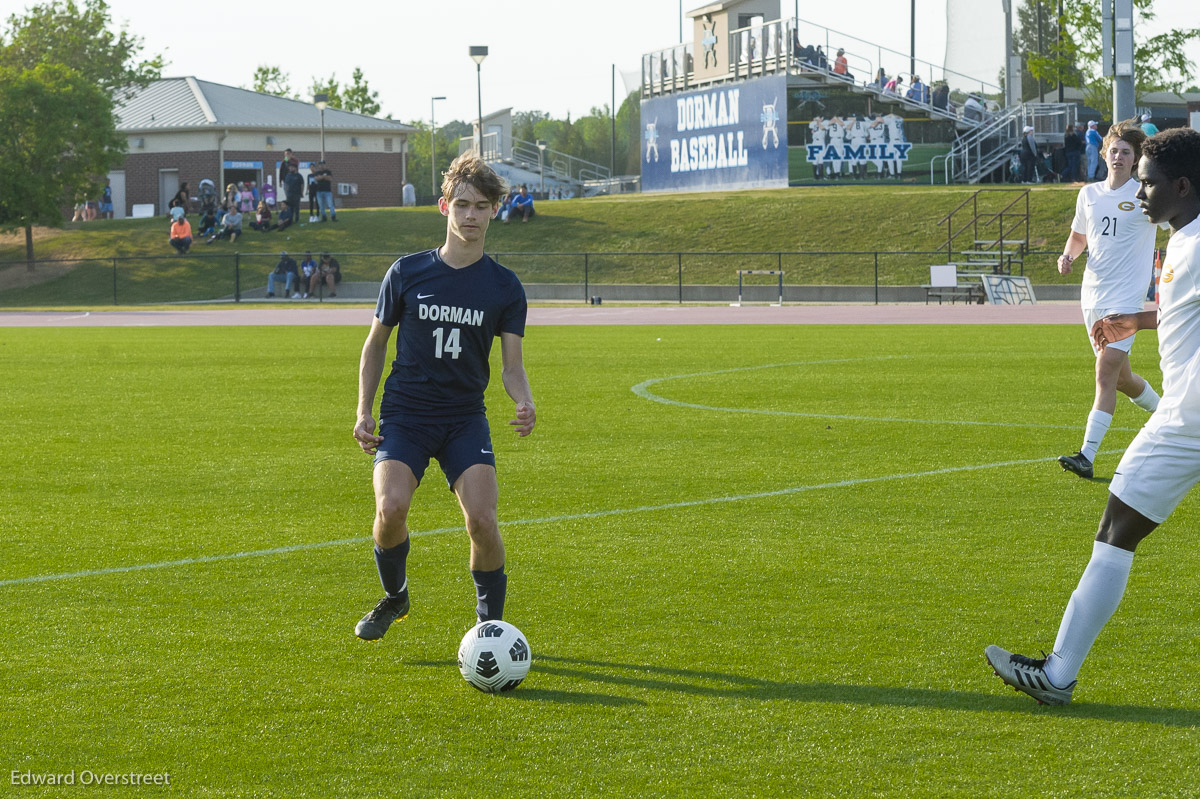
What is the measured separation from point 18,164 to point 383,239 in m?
12.4

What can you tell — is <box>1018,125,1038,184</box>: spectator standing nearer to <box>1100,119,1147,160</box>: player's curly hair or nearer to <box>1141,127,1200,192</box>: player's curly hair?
<box>1100,119,1147,160</box>: player's curly hair

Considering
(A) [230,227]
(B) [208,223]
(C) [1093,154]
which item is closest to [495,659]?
(C) [1093,154]

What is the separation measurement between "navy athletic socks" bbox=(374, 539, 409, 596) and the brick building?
65310 mm

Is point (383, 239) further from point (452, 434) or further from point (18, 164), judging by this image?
point (452, 434)

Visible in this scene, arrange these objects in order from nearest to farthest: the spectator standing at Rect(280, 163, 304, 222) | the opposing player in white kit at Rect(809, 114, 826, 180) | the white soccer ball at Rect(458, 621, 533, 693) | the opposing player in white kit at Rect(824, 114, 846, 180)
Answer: the white soccer ball at Rect(458, 621, 533, 693)
the spectator standing at Rect(280, 163, 304, 222)
the opposing player in white kit at Rect(824, 114, 846, 180)
the opposing player in white kit at Rect(809, 114, 826, 180)

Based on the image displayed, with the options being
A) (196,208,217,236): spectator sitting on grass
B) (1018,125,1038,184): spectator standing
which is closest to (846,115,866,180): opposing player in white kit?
(1018,125,1038,184): spectator standing

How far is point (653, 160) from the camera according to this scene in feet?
199

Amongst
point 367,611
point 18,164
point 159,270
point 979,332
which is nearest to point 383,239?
point 159,270

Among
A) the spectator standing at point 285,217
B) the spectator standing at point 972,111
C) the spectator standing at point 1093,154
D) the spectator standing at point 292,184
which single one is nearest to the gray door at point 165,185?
the spectator standing at point 285,217

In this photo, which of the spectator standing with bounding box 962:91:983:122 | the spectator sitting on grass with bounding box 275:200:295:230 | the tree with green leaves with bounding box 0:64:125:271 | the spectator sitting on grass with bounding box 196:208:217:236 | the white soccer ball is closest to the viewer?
the white soccer ball

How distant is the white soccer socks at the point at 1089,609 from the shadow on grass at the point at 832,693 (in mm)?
167

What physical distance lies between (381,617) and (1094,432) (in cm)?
593

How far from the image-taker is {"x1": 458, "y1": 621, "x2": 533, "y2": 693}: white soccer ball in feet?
16.2

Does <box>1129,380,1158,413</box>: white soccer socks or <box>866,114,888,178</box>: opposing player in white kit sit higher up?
<box>866,114,888,178</box>: opposing player in white kit
